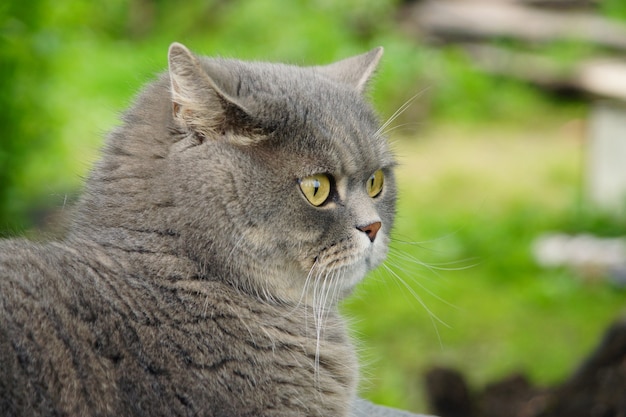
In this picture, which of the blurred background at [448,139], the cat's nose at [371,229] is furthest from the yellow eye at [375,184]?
the blurred background at [448,139]

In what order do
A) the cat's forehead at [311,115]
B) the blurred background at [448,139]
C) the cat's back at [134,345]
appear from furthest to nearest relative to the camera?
the blurred background at [448,139] → the cat's forehead at [311,115] → the cat's back at [134,345]

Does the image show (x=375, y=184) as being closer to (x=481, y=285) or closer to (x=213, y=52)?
(x=481, y=285)

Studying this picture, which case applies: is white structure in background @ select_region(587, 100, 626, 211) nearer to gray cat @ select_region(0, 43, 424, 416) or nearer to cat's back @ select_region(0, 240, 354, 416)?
gray cat @ select_region(0, 43, 424, 416)

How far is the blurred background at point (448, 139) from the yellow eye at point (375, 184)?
0.24 m

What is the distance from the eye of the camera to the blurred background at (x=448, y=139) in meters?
4.89

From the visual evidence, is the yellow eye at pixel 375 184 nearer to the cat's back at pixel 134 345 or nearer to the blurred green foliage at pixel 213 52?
the cat's back at pixel 134 345

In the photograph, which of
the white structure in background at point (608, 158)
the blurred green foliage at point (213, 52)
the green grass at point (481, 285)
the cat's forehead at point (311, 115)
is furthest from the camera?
the white structure in background at point (608, 158)

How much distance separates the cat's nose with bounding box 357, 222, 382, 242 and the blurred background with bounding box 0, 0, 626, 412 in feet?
0.97

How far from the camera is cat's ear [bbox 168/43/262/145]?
235 cm

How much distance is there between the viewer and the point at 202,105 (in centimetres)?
240

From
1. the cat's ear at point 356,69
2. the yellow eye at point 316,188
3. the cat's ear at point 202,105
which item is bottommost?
the yellow eye at point 316,188

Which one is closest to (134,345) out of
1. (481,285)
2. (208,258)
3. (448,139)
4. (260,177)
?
(208,258)

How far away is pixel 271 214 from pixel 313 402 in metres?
0.54

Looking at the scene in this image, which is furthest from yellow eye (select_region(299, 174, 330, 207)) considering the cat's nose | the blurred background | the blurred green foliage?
the blurred green foliage
